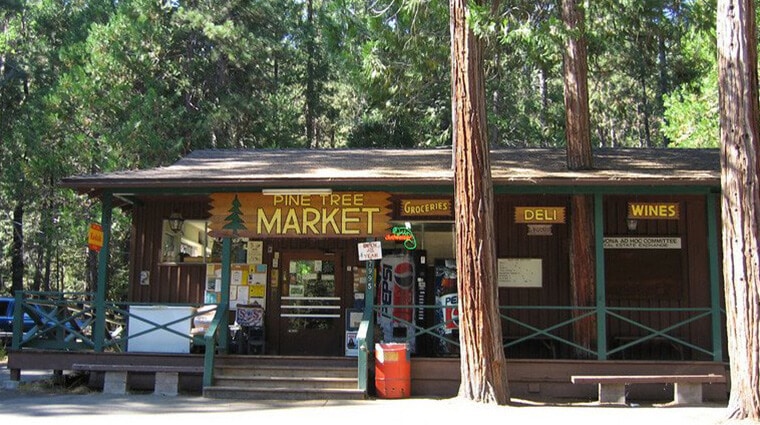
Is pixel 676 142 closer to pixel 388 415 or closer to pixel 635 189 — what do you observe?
pixel 635 189

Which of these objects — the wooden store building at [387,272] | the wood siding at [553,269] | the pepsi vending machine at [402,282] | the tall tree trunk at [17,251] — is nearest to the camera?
the wooden store building at [387,272]

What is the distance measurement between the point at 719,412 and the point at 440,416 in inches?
147

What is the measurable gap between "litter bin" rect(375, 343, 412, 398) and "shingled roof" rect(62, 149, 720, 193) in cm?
248

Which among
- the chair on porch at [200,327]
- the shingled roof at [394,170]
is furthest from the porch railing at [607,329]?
the chair on porch at [200,327]

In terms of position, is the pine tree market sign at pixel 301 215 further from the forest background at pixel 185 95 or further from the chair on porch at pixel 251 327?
the forest background at pixel 185 95

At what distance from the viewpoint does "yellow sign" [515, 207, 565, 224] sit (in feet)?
39.4

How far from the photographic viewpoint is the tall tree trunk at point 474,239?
976 cm

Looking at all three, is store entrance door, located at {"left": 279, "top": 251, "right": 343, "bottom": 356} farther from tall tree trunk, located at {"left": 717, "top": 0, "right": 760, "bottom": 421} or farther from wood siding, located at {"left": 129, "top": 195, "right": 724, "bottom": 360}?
tall tree trunk, located at {"left": 717, "top": 0, "right": 760, "bottom": 421}

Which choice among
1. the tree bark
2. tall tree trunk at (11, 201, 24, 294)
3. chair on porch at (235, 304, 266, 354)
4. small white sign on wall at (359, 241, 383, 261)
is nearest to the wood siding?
chair on porch at (235, 304, 266, 354)

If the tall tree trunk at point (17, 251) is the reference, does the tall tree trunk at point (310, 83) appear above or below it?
above

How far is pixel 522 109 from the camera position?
2764 centimetres

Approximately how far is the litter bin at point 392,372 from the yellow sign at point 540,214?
300 cm

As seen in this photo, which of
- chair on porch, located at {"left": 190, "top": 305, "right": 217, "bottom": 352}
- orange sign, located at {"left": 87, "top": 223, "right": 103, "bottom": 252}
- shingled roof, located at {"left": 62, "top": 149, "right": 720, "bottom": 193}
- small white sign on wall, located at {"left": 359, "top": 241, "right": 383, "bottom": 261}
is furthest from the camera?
chair on porch, located at {"left": 190, "top": 305, "right": 217, "bottom": 352}

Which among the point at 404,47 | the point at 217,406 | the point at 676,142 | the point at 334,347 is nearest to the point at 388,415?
the point at 217,406
